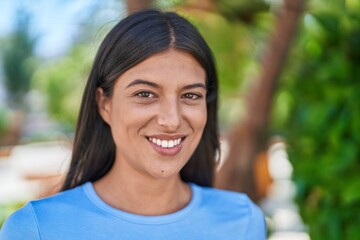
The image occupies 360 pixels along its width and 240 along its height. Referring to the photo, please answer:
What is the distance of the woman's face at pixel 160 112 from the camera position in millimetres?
1814

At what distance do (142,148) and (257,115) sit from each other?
9.13 feet

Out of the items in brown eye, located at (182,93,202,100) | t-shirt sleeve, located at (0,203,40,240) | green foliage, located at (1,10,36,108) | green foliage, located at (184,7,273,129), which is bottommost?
green foliage, located at (1,10,36,108)

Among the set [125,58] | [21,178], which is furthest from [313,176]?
[21,178]

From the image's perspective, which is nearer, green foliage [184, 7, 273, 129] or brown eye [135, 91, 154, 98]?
brown eye [135, 91, 154, 98]

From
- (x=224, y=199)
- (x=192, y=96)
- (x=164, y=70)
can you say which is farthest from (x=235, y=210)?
(x=164, y=70)

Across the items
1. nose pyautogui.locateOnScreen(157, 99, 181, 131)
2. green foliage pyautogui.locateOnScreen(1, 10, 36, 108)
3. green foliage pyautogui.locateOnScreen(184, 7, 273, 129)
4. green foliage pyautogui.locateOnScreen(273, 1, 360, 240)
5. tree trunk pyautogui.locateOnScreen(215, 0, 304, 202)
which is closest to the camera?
nose pyautogui.locateOnScreen(157, 99, 181, 131)

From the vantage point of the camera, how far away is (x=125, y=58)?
6.12 ft

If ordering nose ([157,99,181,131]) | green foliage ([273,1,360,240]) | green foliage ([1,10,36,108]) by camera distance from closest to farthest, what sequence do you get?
nose ([157,99,181,131])
green foliage ([273,1,360,240])
green foliage ([1,10,36,108])

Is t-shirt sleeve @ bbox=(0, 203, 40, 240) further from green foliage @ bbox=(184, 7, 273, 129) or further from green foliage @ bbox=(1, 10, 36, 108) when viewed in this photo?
green foliage @ bbox=(1, 10, 36, 108)

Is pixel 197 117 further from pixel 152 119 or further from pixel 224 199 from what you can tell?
pixel 224 199

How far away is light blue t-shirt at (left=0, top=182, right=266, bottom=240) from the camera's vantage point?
6.02ft

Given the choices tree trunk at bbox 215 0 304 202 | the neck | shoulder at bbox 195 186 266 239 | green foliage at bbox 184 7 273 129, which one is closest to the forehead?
the neck

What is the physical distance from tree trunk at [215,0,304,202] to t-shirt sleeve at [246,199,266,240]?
88.6 inches

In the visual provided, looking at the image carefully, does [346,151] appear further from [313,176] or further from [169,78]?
[169,78]
